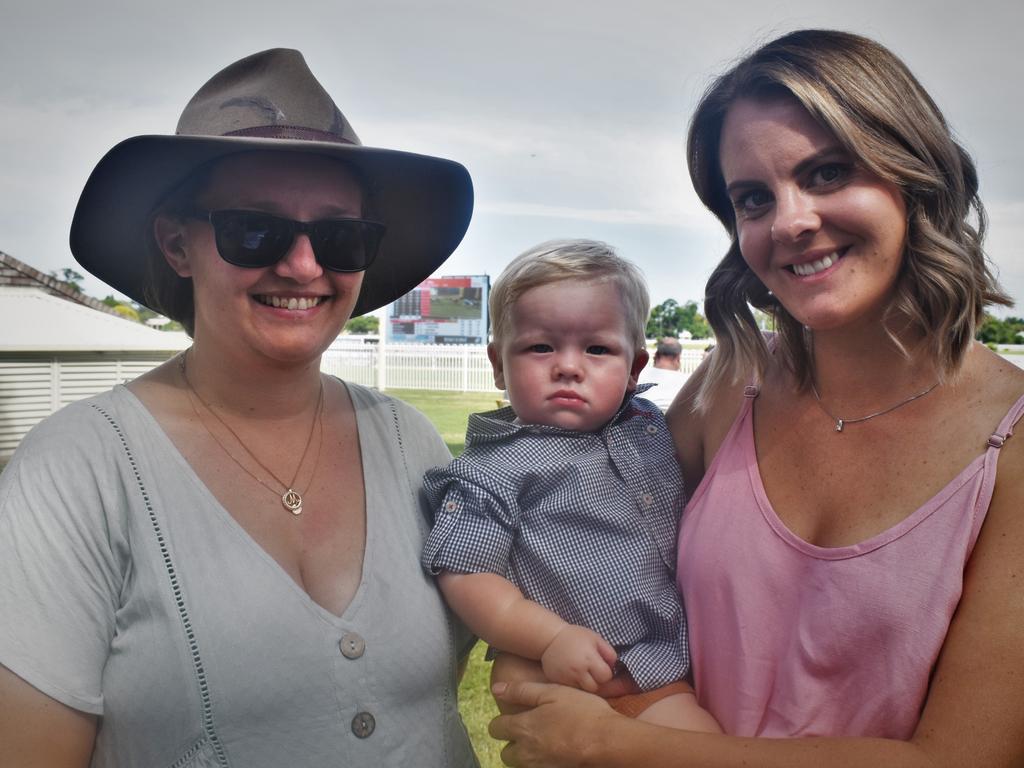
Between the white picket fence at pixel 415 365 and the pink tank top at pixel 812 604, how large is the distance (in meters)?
27.3

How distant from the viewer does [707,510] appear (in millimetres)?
2150

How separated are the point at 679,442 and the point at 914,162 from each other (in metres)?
1.05

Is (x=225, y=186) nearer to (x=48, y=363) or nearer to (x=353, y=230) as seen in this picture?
(x=353, y=230)

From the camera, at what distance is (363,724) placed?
1.83m

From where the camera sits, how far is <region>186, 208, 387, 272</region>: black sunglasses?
1.92 metres

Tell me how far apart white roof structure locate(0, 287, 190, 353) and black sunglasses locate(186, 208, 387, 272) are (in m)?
12.4

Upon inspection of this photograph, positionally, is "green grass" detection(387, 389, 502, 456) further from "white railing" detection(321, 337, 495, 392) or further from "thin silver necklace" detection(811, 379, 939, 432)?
"thin silver necklace" detection(811, 379, 939, 432)

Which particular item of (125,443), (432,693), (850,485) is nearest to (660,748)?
(432,693)

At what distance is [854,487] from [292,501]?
4.47ft

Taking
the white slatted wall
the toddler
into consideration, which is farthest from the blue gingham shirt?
the white slatted wall

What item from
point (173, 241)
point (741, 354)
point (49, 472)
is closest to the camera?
point (49, 472)

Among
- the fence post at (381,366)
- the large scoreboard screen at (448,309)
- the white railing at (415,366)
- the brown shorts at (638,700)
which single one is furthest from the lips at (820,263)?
the large scoreboard screen at (448,309)

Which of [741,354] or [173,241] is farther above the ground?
[173,241]

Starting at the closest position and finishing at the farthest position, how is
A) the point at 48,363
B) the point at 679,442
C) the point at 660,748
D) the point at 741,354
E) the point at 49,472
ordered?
the point at 49,472
the point at 660,748
the point at 741,354
the point at 679,442
the point at 48,363
